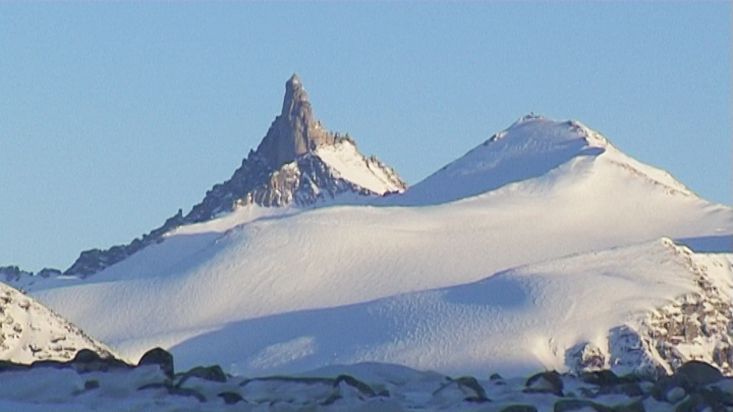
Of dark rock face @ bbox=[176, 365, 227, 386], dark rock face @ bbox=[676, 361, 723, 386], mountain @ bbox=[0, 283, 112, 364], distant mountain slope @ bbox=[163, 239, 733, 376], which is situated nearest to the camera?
dark rock face @ bbox=[176, 365, 227, 386]

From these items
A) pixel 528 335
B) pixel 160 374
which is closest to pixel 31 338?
pixel 160 374

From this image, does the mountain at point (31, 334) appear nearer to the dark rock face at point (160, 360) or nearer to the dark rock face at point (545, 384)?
the dark rock face at point (160, 360)

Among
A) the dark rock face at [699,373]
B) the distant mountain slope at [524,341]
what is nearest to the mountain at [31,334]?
the dark rock face at [699,373]

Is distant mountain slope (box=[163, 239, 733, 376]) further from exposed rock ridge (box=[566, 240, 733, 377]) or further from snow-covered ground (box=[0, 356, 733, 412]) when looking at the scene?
snow-covered ground (box=[0, 356, 733, 412])

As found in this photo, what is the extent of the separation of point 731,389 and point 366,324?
17216 cm

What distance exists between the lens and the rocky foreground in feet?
83.3

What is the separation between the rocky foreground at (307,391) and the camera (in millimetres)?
25375

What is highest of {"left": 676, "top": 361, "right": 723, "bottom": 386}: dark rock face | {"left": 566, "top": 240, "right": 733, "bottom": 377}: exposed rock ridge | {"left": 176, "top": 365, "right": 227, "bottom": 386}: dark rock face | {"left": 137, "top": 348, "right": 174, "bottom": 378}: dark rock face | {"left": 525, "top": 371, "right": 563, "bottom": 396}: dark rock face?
{"left": 137, "top": 348, "right": 174, "bottom": 378}: dark rock face

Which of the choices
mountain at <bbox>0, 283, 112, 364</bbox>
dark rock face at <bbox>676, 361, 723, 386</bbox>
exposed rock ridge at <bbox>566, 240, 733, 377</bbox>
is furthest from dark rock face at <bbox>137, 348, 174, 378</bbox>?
exposed rock ridge at <bbox>566, 240, 733, 377</bbox>

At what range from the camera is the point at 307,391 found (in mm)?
26469

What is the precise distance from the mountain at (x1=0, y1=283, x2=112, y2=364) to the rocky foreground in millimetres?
51434

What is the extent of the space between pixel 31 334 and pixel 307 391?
60737mm

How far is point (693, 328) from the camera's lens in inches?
7820

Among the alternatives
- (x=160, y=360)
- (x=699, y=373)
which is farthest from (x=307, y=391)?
(x=699, y=373)
